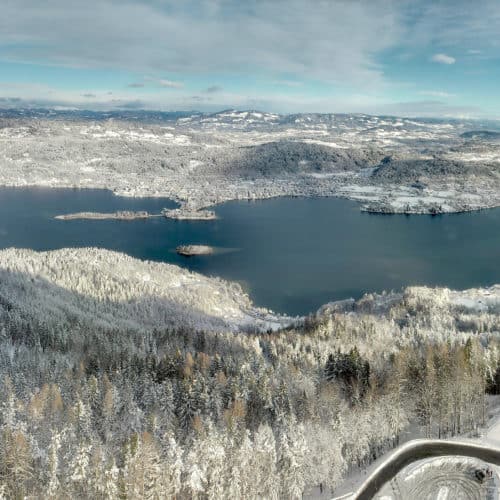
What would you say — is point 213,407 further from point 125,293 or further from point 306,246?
point 306,246

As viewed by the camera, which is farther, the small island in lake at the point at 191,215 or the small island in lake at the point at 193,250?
the small island in lake at the point at 191,215

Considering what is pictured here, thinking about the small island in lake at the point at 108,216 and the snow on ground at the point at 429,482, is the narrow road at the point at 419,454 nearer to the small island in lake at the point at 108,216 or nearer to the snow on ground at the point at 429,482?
the snow on ground at the point at 429,482

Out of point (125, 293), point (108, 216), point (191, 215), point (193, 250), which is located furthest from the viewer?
point (108, 216)

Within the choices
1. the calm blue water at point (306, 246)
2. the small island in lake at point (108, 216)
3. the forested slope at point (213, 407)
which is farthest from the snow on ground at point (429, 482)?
the small island in lake at point (108, 216)

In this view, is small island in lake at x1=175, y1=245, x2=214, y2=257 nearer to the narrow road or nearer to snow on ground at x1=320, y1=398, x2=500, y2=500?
the narrow road

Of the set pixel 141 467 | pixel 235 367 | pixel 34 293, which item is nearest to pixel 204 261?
pixel 34 293

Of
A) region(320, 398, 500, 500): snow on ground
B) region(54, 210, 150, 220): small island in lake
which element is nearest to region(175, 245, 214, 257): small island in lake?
region(54, 210, 150, 220): small island in lake

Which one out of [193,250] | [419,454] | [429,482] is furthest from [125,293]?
[429,482]
